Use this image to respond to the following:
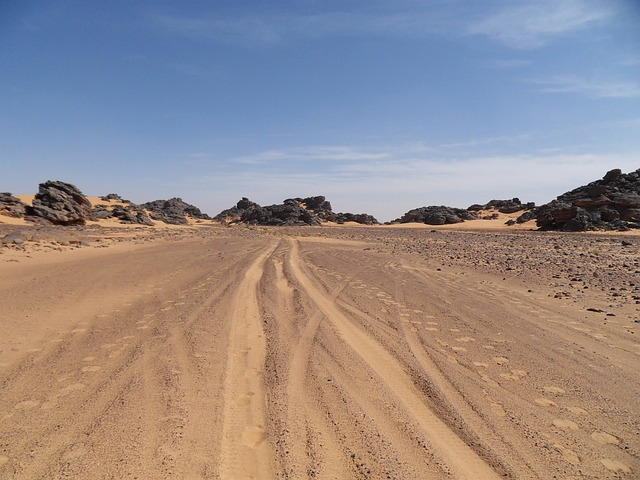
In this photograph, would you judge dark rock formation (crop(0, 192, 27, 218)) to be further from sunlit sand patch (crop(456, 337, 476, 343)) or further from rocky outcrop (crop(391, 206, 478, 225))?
rocky outcrop (crop(391, 206, 478, 225))

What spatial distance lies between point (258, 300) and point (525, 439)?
6.16m

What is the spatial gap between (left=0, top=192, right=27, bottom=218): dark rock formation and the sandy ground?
1278 inches

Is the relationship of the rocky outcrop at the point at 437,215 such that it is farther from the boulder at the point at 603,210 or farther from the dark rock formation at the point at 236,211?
the dark rock formation at the point at 236,211

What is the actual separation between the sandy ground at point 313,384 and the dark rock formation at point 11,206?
32.5 m

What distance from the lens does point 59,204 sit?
1417 inches

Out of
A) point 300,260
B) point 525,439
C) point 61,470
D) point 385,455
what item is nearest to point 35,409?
point 61,470

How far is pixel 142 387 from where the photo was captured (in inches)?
158

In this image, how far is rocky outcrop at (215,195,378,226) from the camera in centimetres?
7808

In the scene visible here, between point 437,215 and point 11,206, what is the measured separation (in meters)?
62.3

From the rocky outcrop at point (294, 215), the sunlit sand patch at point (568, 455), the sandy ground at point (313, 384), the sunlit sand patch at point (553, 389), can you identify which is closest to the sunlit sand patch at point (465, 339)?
the sandy ground at point (313, 384)

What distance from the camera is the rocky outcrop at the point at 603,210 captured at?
37906 millimetres

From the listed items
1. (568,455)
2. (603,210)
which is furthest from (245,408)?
(603,210)

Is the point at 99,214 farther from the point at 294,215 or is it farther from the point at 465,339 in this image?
the point at 465,339

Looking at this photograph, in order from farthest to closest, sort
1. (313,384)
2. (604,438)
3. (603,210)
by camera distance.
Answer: (603,210) → (313,384) → (604,438)
